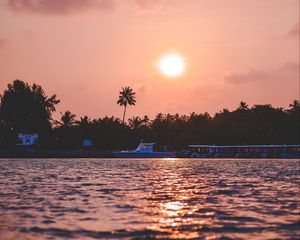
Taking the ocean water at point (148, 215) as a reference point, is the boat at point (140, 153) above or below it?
above

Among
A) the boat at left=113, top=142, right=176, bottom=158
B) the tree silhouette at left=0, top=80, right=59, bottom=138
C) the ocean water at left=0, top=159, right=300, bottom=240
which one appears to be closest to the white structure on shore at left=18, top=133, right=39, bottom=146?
the tree silhouette at left=0, top=80, right=59, bottom=138

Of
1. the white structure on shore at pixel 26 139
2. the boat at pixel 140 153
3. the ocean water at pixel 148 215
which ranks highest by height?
the white structure on shore at pixel 26 139

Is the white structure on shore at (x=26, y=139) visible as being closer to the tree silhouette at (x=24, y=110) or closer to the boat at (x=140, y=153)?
the tree silhouette at (x=24, y=110)

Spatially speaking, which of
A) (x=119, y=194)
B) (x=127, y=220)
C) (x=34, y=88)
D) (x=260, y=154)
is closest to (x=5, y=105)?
(x=34, y=88)

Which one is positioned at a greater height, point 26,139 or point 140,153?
point 26,139

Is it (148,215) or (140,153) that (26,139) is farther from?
(148,215)

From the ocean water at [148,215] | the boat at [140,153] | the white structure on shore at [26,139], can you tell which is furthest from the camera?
the white structure on shore at [26,139]

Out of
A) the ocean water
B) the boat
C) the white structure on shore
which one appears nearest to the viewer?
the ocean water

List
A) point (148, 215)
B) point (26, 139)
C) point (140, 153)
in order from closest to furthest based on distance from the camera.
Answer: point (148, 215)
point (140, 153)
point (26, 139)

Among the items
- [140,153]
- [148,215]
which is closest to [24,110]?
[140,153]

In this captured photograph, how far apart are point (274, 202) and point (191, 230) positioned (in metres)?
11.9

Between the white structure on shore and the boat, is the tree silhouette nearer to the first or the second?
the white structure on shore

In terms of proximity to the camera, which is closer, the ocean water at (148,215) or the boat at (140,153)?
the ocean water at (148,215)

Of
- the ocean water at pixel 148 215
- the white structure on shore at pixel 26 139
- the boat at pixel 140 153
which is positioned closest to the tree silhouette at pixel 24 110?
the white structure on shore at pixel 26 139
